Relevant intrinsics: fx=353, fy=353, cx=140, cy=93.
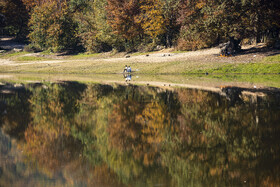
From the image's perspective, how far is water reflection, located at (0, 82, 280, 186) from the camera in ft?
22.0

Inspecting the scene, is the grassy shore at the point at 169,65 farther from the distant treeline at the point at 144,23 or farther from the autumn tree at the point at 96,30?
the distant treeline at the point at 144,23

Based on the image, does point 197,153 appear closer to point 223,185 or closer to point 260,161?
point 260,161

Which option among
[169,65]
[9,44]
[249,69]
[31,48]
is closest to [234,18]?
[249,69]

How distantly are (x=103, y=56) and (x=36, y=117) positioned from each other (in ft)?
150

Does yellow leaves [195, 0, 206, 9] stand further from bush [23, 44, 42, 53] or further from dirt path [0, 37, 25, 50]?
dirt path [0, 37, 25, 50]

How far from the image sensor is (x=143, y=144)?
355 inches

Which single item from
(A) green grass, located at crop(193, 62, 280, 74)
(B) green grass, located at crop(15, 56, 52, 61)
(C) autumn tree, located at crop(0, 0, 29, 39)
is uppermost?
(C) autumn tree, located at crop(0, 0, 29, 39)

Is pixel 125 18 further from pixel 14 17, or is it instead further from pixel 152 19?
pixel 14 17

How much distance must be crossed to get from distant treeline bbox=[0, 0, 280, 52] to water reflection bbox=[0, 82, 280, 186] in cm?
2389

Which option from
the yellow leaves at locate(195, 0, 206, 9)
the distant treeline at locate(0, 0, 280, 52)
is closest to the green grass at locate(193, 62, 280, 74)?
the distant treeline at locate(0, 0, 280, 52)

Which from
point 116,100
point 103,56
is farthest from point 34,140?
point 103,56

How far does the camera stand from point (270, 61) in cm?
3456

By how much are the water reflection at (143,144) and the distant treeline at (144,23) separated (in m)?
23.9

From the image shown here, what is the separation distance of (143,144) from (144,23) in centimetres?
4815
